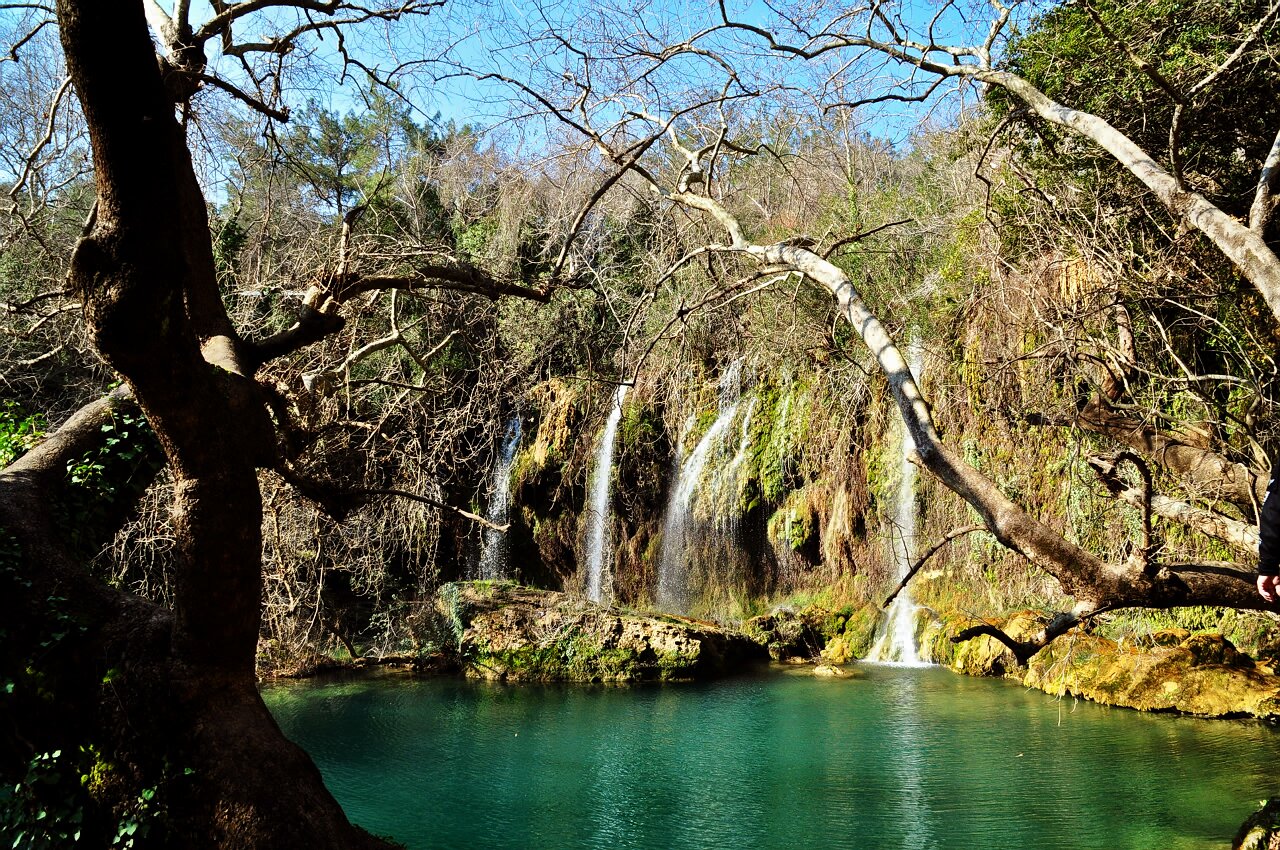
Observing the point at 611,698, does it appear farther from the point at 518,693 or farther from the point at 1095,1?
the point at 1095,1

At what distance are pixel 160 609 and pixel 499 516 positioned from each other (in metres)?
11.5

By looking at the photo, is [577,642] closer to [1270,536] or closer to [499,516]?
[499,516]

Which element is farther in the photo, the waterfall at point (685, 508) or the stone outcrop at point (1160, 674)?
the waterfall at point (685, 508)

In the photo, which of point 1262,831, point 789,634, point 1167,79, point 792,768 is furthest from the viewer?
point 789,634

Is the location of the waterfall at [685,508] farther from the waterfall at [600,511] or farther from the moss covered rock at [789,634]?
the moss covered rock at [789,634]

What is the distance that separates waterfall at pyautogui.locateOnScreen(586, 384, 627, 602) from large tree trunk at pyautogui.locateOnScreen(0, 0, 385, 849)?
10586 mm

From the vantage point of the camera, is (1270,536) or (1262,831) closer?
(1270,536)

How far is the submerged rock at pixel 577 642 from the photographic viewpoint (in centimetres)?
1111

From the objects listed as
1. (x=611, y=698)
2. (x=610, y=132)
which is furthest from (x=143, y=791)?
(x=611, y=698)

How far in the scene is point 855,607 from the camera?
12492mm

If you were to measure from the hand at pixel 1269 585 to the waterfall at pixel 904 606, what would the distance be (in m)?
8.25

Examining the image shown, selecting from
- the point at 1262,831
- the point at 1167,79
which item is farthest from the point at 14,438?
the point at 1167,79

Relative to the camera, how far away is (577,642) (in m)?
11.4

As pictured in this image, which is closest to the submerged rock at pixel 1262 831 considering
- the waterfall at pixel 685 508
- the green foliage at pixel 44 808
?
the green foliage at pixel 44 808
